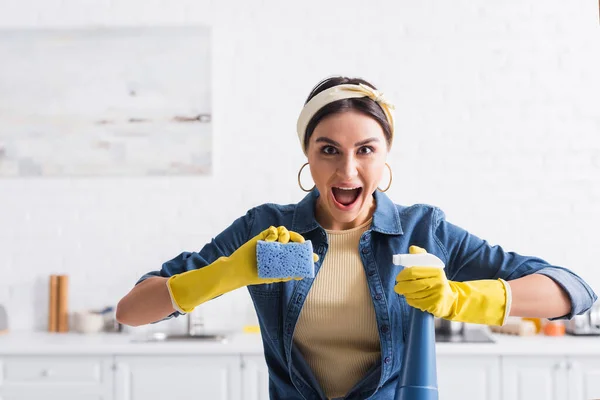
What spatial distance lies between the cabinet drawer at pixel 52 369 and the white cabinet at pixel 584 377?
6.51 ft

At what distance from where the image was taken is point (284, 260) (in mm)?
1352

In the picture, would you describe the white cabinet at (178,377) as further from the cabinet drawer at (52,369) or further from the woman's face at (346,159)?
the woman's face at (346,159)

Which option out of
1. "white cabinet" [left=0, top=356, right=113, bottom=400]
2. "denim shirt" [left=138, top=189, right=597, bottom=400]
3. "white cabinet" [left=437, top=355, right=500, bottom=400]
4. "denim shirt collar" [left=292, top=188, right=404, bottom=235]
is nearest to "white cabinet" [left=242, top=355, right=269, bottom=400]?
"white cabinet" [left=0, top=356, right=113, bottom=400]

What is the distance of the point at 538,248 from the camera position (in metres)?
3.45

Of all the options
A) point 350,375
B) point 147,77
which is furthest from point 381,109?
point 147,77

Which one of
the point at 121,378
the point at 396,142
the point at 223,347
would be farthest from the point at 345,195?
the point at 396,142

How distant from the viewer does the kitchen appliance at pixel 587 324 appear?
3.20 metres

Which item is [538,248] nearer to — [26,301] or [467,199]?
[467,199]

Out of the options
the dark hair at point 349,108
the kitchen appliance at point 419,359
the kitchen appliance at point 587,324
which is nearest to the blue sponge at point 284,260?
the kitchen appliance at point 419,359

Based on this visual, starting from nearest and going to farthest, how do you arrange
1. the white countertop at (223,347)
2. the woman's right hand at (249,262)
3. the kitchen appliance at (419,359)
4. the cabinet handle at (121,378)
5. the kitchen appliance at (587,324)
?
the kitchen appliance at (419,359), the woman's right hand at (249,262), the white countertop at (223,347), the cabinet handle at (121,378), the kitchen appliance at (587,324)

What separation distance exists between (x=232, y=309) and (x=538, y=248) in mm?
1541

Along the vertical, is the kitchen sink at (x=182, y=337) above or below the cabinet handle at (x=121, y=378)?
above

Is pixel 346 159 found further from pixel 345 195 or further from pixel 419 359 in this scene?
pixel 419 359

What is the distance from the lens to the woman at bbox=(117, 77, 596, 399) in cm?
146
